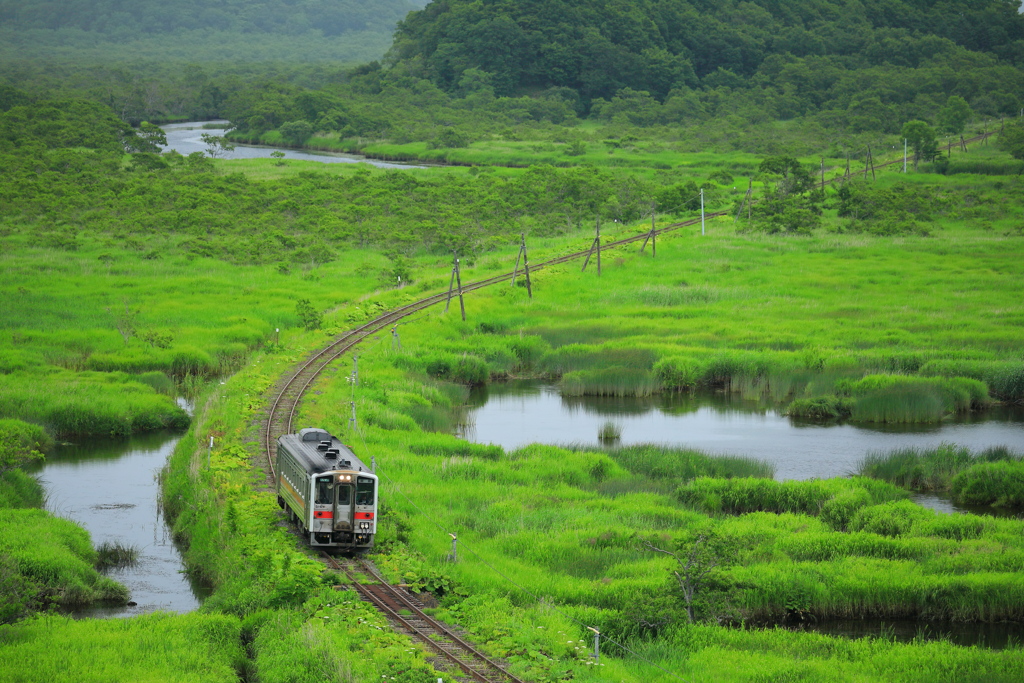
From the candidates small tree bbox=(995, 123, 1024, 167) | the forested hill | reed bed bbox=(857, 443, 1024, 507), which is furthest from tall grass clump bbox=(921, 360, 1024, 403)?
the forested hill

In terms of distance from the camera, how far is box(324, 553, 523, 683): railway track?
852 inches

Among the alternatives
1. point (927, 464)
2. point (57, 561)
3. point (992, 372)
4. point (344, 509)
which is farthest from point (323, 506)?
point (992, 372)

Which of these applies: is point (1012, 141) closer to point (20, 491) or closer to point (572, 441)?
point (572, 441)

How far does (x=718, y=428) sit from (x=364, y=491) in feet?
77.2

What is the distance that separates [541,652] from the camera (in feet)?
73.8

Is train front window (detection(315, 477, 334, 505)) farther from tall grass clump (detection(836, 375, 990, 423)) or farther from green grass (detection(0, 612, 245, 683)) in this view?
tall grass clump (detection(836, 375, 990, 423))

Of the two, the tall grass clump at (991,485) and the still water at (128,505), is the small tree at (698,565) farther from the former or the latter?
the tall grass clump at (991,485)

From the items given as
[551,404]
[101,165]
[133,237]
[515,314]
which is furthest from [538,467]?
[101,165]

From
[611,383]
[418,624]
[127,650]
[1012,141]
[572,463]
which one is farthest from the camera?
[1012,141]

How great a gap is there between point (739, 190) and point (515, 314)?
177ft

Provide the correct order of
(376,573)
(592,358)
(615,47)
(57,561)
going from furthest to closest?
(615,47) → (592,358) → (57,561) → (376,573)

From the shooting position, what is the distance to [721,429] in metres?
47.2

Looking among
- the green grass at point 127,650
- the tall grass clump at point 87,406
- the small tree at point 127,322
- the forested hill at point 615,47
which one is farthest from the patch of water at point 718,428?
the forested hill at point 615,47

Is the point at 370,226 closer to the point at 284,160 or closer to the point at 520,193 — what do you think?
the point at 520,193
